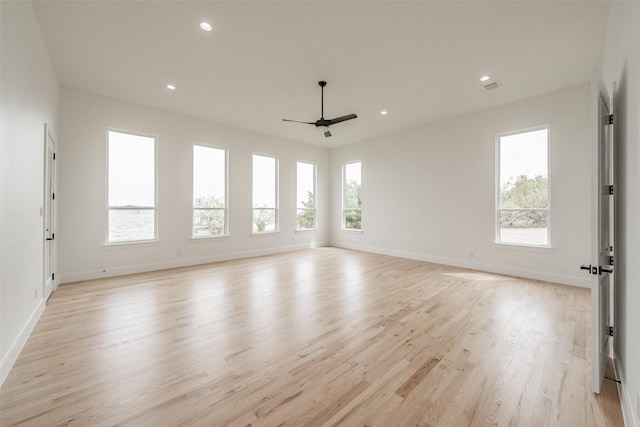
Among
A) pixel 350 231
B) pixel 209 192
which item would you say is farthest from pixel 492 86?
pixel 209 192

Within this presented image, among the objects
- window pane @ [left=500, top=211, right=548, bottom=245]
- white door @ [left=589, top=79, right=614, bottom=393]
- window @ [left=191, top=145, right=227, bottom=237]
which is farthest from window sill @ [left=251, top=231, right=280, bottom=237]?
white door @ [left=589, top=79, right=614, bottom=393]

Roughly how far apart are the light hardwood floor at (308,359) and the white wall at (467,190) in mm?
1007

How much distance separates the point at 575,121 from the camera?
14.0 ft

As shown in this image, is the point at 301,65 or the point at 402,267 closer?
the point at 301,65

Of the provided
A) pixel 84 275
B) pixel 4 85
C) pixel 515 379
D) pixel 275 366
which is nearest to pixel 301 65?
pixel 4 85

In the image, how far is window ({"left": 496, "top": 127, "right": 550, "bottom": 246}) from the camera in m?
4.65

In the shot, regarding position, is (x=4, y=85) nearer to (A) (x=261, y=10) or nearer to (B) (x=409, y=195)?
(A) (x=261, y=10)

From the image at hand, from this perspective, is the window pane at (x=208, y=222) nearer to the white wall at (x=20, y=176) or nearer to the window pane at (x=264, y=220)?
the window pane at (x=264, y=220)

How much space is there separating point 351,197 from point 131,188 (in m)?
5.57

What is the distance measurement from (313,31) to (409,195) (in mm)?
4586

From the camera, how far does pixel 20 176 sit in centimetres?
241

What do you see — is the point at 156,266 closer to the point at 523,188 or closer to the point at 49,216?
the point at 49,216

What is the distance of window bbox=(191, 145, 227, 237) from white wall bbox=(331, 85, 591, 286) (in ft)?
12.3

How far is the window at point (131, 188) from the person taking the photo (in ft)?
16.1
